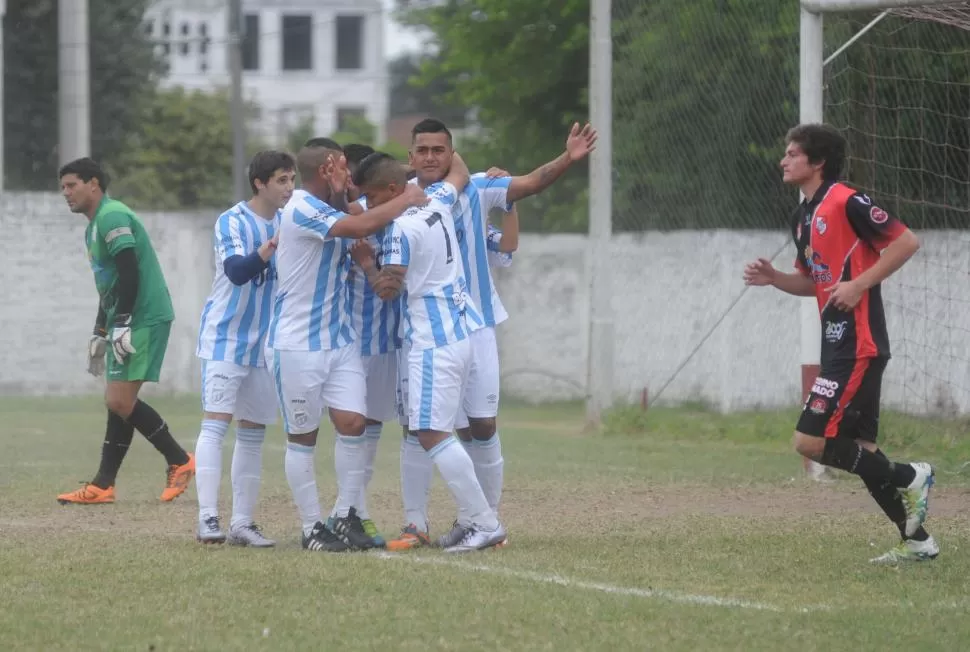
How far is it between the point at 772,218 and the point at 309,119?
166ft

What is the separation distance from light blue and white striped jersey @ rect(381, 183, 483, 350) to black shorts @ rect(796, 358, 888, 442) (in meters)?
1.72

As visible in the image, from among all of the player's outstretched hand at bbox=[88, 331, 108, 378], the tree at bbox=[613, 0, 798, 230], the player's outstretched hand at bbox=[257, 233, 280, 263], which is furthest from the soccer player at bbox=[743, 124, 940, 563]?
the tree at bbox=[613, 0, 798, 230]


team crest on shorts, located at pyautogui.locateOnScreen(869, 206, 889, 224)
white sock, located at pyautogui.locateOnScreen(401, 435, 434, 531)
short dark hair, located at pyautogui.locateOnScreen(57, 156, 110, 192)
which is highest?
short dark hair, located at pyautogui.locateOnScreen(57, 156, 110, 192)

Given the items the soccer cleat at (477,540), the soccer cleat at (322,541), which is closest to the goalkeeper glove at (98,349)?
the soccer cleat at (322,541)

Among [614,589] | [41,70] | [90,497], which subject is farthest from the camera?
[41,70]

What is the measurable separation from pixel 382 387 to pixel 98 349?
3014 millimetres

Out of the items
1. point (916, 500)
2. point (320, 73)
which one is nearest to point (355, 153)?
point (916, 500)

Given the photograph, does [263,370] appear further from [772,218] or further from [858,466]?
→ [772,218]

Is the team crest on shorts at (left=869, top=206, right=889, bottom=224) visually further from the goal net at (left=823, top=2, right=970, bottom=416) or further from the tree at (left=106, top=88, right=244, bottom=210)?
the tree at (left=106, top=88, right=244, bottom=210)

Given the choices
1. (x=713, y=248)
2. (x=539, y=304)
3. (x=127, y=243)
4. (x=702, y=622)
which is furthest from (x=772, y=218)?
(x=702, y=622)

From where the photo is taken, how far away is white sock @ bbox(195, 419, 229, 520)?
8.55 meters

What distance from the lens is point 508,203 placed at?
28.3 ft

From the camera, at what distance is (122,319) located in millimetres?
10555

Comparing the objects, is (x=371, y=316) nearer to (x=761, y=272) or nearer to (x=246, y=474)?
(x=246, y=474)
